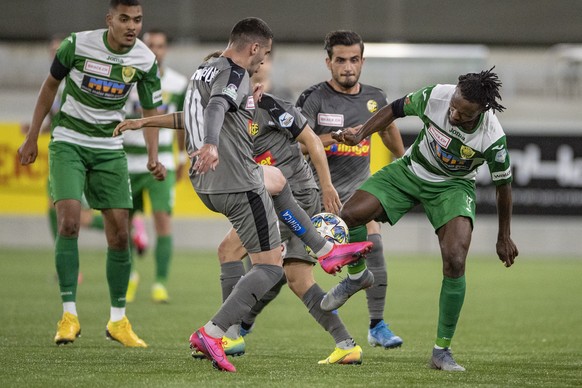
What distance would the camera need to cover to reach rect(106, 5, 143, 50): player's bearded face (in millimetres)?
7164

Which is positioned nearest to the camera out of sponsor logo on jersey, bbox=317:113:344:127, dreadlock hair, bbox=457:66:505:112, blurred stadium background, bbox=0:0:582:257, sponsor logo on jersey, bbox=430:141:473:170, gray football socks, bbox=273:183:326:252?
dreadlock hair, bbox=457:66:505:112

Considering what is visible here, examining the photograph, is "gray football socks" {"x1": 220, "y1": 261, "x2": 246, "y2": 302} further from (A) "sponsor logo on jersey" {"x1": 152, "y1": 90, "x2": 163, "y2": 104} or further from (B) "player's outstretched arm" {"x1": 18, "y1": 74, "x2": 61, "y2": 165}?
(B) "player's outstretched arm" {"x1": 18, "y1": 74, "x2": 61, "y2": 165}

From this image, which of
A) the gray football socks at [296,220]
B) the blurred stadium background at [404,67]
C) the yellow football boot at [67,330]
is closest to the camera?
the gray football socks at [296,220]

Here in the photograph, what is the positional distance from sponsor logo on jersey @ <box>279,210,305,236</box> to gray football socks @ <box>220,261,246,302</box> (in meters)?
0.93

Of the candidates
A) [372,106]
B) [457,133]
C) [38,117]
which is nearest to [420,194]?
[457,133]

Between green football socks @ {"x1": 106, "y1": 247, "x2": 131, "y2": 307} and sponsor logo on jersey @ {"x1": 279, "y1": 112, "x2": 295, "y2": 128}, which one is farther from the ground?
sponsor logo on jersey @ {"x1": 279, "y1": 112, "x2": 295, "y2": 128}

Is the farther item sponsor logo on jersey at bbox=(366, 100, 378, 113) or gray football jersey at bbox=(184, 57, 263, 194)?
sponsor logo on jersey at bbox=(366, 100, 378, 113)

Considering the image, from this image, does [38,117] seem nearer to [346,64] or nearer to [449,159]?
[346,64]

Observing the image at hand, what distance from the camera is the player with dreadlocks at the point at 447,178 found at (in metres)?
6.24

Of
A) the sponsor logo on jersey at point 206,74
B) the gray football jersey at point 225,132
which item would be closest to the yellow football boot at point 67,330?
the gray football jersey at point 225,132

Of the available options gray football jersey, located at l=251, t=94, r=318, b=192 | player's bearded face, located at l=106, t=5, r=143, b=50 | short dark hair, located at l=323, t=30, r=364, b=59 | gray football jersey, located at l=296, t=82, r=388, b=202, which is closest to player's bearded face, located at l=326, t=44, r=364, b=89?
short dark hair, located at l=323, t=30, r=364, b=59

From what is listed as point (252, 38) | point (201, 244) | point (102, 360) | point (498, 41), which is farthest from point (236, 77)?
point (498, 41)

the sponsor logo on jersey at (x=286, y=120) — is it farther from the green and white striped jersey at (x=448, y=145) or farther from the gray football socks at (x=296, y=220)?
the green and white striped jersey at (x=448, y=145)

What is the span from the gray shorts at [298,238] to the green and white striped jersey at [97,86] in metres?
Answer: 1.32
